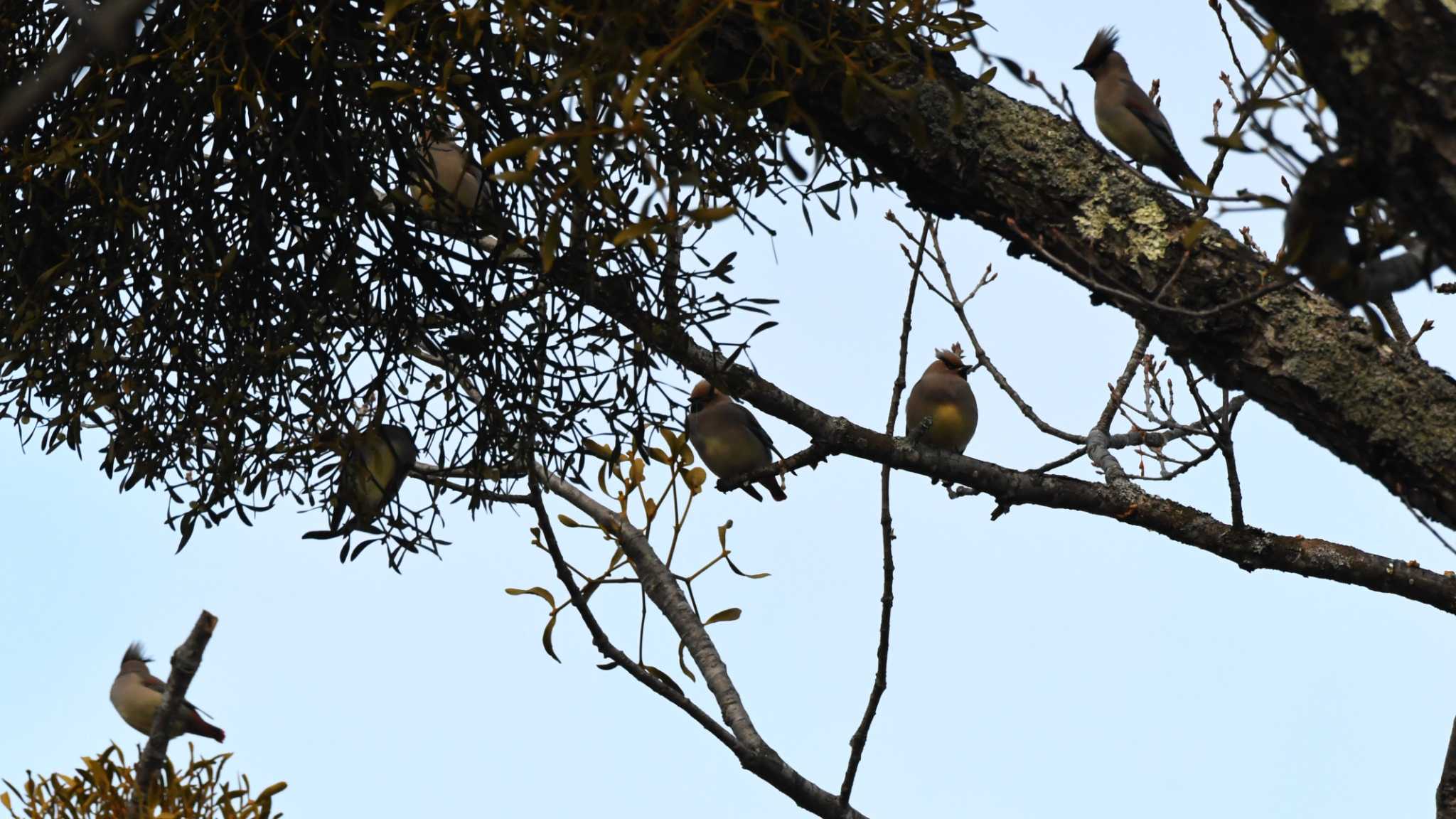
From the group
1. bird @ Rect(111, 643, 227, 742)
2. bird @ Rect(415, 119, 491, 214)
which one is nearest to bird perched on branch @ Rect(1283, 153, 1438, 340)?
bird @ Rect(415, 119, 491, 214)

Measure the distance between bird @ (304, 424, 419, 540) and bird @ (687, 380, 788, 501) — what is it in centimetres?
105

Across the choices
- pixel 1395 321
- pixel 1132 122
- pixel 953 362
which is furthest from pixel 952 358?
pixel 1395 321

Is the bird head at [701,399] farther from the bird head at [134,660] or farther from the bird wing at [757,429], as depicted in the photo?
the bird head at [134,660]

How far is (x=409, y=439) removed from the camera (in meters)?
2.37

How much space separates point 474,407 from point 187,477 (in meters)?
0.55

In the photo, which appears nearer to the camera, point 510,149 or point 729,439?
point 510,149

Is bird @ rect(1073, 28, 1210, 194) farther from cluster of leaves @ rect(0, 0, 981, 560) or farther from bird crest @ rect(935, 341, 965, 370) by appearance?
cluster of leaves @ rect(0, 0, 981, 560)

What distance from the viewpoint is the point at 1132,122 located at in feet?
10.9

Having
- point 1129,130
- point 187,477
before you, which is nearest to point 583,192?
point 187,477

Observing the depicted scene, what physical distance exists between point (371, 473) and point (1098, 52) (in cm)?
231

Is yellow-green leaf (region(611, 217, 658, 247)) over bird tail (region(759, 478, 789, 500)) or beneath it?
beneath

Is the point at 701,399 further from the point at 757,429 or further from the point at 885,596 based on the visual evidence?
the point at 885,596

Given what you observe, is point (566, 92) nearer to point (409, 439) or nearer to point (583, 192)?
point (583, 192)

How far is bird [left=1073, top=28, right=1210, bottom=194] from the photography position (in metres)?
3.20
